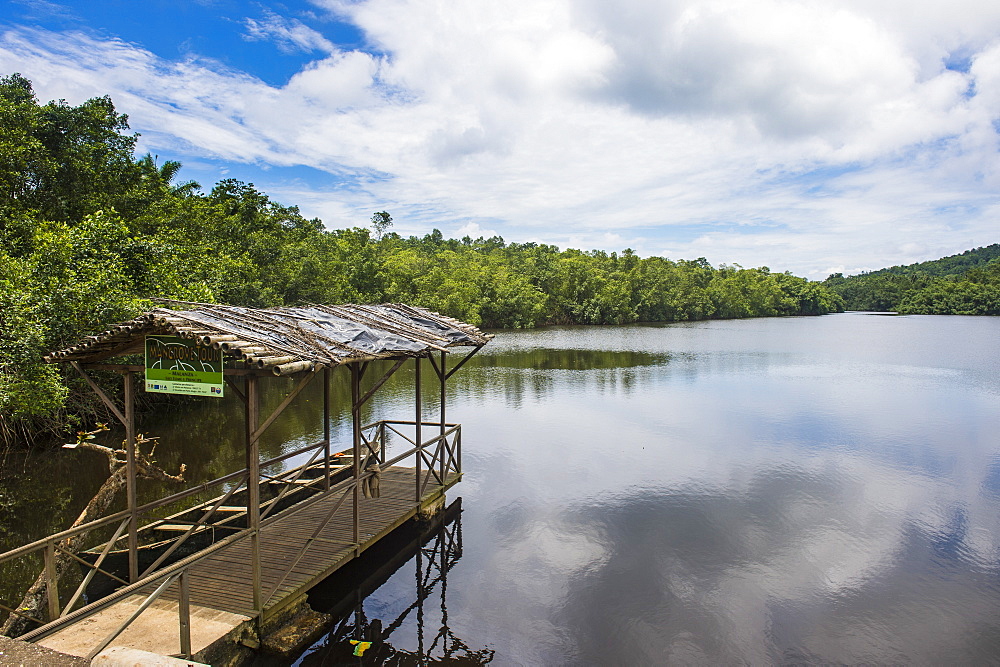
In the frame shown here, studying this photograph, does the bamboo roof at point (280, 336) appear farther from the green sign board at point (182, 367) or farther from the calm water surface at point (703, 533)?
the calm water surface at point (703, 533)

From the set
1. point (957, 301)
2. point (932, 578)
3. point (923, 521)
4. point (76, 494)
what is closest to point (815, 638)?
point (932, 578)

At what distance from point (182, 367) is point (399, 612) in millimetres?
4524

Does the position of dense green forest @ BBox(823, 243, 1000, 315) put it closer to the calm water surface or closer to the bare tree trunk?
the calm water surface

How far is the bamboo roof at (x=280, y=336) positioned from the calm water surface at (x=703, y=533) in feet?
11.9

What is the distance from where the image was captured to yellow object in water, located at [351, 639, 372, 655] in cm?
706

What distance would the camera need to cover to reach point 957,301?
93188 millimetres

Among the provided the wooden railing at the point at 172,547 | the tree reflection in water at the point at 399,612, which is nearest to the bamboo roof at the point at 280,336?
the wooden railing at the point at 172,547

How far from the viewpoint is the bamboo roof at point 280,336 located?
580 centimetres

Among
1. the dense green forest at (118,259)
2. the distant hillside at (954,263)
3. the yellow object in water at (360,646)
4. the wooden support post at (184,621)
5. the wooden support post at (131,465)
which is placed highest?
the distant hillside at (954,263)

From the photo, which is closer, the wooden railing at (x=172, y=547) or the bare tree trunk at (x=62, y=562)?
the wooden railing at (x=172, y=547)

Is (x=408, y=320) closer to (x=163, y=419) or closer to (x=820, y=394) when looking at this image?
(x=163, y=419)

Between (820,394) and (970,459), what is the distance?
28.7 ft

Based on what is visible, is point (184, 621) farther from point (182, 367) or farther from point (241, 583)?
point (182, 367)

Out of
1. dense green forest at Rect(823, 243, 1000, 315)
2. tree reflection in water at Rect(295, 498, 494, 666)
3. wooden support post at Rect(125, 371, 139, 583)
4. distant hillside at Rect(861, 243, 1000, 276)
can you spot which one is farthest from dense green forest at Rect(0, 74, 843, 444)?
distant hillside at Rect(861, 243, 1000, 276)
